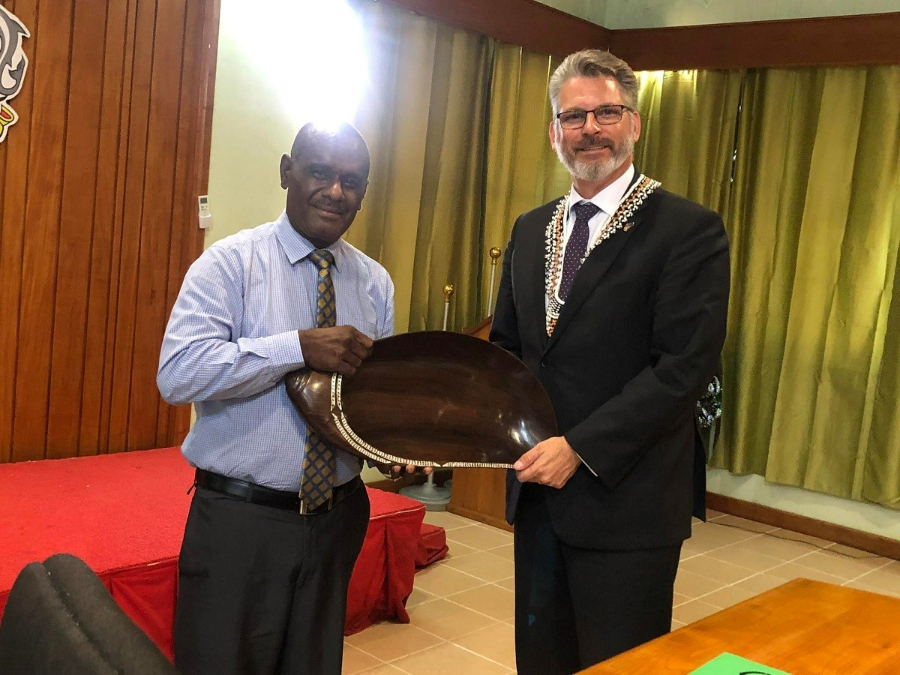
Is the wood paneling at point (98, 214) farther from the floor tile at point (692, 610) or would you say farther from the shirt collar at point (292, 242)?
the floor tile at point (692, 610)

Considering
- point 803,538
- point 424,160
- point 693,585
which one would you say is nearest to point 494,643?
point 693,585

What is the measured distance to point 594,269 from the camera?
5.75 feet

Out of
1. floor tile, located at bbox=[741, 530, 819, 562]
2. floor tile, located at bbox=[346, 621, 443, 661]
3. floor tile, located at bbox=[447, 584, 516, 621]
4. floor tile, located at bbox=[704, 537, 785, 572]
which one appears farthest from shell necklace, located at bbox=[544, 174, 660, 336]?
floor tile, located at bbox=[741, 530, 819, 562]

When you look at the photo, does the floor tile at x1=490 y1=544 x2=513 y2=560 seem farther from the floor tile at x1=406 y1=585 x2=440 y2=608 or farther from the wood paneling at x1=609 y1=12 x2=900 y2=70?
the wood paneling at x1=609 y1=12 x2=900 y2=70

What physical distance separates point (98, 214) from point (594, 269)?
242 cm

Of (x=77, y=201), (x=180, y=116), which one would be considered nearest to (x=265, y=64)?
(x=180, y=116)

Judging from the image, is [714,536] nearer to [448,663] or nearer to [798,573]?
[798,573]

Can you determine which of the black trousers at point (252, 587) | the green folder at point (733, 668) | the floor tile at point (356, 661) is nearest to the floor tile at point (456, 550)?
the floor tile at point (356, 661)

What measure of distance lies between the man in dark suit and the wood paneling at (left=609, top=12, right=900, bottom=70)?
3.32 meters

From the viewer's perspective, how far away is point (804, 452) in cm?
482

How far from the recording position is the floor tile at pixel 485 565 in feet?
12.5

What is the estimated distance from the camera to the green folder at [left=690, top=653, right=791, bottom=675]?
1.13m

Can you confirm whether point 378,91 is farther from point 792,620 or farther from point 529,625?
point 792,620

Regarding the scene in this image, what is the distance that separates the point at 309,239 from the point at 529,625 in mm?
914
